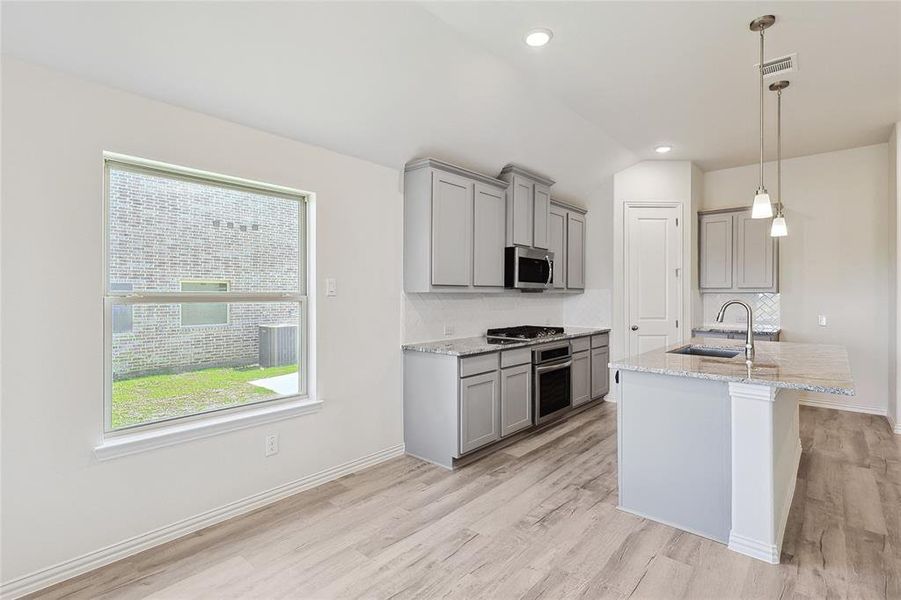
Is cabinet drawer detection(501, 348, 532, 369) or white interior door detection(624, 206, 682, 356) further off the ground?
white interior door detection(624, 206, 682, 356)

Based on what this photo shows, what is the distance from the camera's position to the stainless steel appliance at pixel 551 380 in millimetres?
4148

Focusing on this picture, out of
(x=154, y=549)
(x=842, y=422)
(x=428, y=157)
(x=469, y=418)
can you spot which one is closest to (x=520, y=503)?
(x=469, y=418)

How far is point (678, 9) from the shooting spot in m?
2.51

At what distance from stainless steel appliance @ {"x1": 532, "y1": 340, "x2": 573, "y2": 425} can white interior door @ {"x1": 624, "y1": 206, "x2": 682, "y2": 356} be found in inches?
44.7

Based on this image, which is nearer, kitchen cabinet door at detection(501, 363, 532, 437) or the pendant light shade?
the pendant light shade

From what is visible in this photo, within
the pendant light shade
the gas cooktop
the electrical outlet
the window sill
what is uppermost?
the pendant light shade

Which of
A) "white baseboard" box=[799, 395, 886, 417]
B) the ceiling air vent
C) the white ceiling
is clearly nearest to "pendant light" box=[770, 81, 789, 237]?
the white ceiling

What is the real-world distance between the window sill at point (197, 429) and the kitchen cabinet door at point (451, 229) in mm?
1355

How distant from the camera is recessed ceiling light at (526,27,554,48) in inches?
107

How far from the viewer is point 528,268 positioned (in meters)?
4.46

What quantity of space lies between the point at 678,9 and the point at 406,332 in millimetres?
2703

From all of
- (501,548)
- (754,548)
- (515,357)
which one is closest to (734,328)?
(515,357)

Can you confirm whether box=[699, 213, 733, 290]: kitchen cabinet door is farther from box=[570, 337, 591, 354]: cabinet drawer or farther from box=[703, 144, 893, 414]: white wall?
box=[570, 337, 591, 354]: cabinet drawer

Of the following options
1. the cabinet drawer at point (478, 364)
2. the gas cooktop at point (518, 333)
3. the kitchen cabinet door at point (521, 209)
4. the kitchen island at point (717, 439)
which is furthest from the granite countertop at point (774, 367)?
the kitchen cabinet door at point (521, 209)
